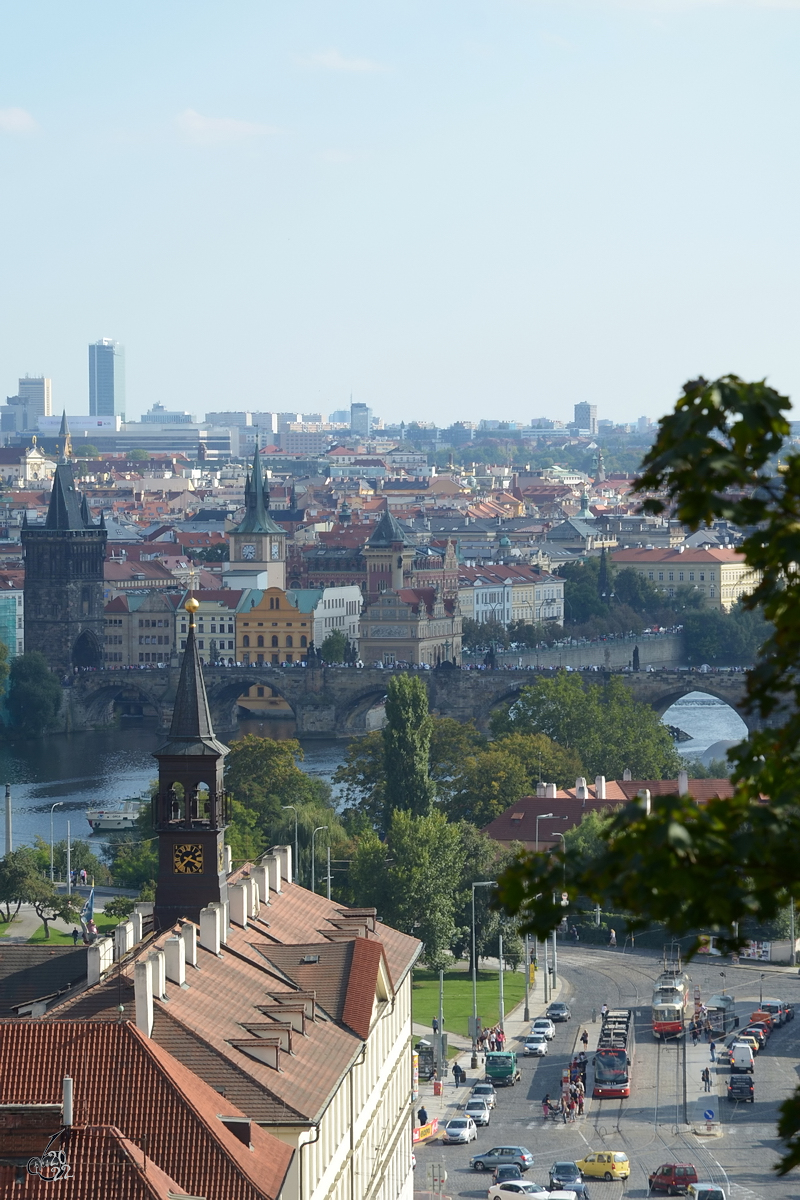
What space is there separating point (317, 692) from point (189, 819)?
96276mm

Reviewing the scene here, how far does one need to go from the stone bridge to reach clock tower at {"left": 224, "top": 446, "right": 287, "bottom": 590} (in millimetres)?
28910

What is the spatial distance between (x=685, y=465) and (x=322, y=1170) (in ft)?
63.3

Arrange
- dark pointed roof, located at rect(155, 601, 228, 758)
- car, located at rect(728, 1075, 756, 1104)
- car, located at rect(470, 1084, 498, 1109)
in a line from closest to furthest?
dark pointed roof, located at rect(155, 601, 228, 758) < car, located at rect(470, 1084, 498, 1109) < car, located at rect(728, 1075, 756, 1104)

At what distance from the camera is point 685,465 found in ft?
25.5

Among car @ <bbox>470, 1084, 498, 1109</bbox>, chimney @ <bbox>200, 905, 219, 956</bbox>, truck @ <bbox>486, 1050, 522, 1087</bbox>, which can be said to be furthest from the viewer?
truck @ <bbox>486, 1050, 522, 1087</bbox>

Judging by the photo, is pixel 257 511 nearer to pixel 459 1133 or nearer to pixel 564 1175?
pixel 459 1133

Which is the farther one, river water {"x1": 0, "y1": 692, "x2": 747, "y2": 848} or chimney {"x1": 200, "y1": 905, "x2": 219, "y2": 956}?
river water {"x1": 0, "y1": 692, "x2": 747, "y2": 848}

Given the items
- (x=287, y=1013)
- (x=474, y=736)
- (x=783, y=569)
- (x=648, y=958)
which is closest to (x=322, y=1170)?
(x=287, y=1013)

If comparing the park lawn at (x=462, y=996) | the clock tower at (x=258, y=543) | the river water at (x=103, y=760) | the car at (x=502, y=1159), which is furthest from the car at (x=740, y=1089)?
the clock tower at (x=258, y=543)

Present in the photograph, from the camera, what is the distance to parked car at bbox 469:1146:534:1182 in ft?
123

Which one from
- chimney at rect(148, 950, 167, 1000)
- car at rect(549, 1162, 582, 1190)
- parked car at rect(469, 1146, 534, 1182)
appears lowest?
parked car at rect(469, 1146, 534, 1182)

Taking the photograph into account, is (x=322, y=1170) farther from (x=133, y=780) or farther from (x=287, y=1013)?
(x=133, y=780)

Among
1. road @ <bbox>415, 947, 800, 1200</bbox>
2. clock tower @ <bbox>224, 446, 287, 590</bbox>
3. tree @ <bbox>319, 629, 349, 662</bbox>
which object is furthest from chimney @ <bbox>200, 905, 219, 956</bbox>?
clock tower @ <bbox>224, 446, 287, 590</bbox>

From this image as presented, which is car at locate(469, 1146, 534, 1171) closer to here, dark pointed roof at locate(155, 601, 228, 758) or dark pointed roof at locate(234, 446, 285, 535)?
dark pointed roof at locate(155, 601, 228, 758)
